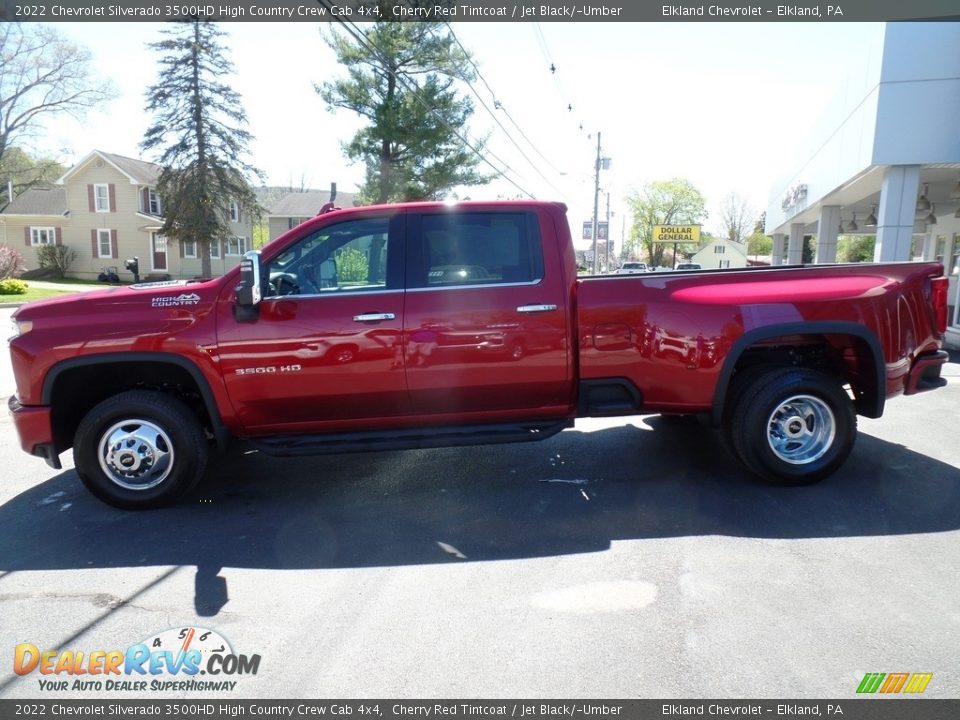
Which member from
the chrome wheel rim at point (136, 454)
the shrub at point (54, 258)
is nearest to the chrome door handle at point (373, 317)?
the chrome wheel rim at point (136, 454)

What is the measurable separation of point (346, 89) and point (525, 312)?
1967 cm

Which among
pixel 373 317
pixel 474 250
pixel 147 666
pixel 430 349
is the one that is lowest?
pixel 147 666

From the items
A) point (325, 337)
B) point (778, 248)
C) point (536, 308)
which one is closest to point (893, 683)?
point (536, 308)

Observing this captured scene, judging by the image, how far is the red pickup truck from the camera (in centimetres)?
442

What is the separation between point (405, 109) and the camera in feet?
70.2

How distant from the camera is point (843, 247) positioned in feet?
220

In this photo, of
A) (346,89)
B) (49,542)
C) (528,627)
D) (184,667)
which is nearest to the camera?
(184,667)

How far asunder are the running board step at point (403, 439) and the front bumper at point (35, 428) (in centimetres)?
130

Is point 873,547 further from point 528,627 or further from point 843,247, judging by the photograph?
point 843,247

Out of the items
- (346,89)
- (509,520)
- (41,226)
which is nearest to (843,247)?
(346,89)

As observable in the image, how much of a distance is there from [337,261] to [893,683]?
3.90m

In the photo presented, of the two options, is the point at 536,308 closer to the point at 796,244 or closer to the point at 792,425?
the point at 792,425

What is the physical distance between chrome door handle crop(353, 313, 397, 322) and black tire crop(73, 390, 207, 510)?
1374 mm

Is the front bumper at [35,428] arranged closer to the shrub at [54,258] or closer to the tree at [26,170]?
the shrub at [54,258]
